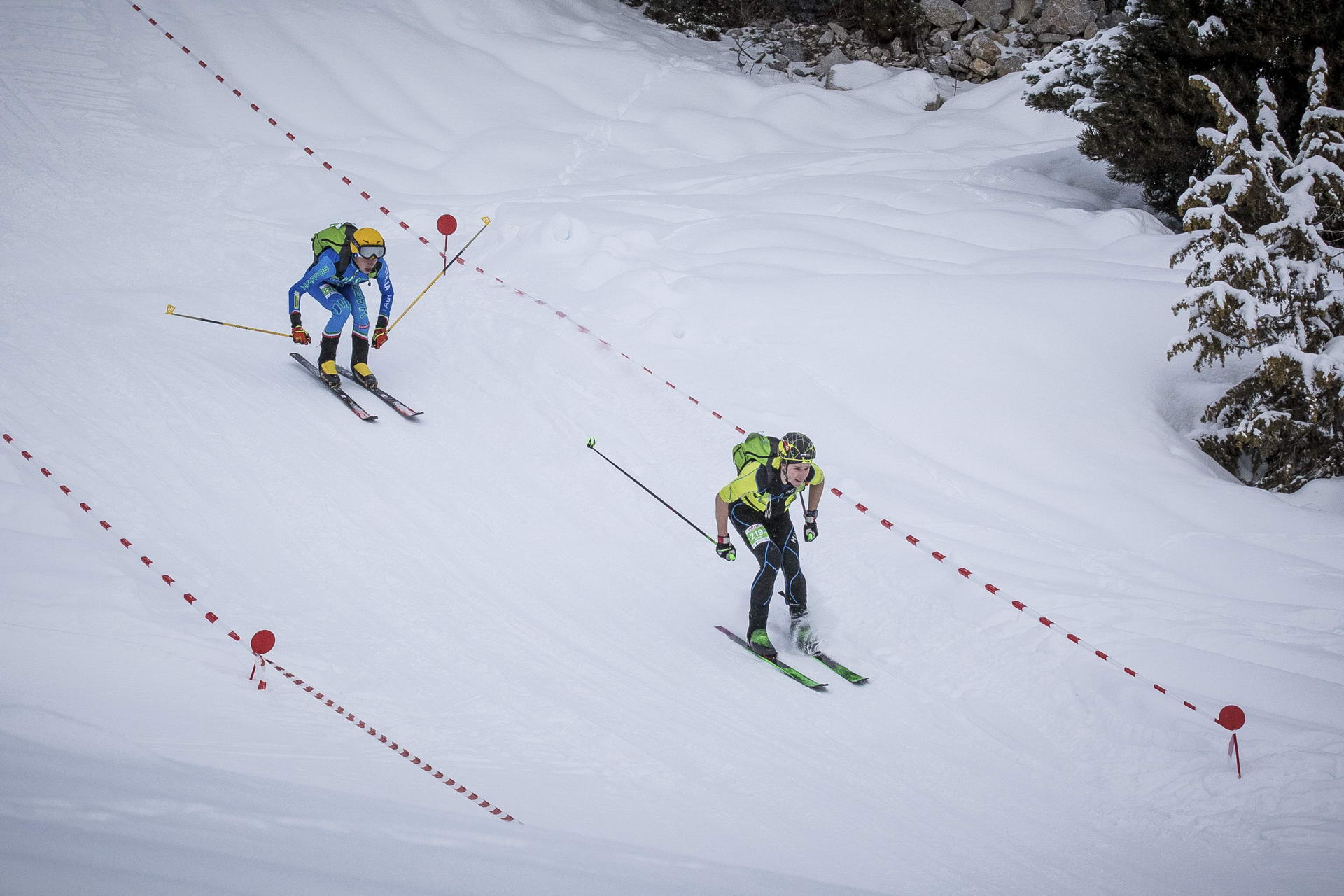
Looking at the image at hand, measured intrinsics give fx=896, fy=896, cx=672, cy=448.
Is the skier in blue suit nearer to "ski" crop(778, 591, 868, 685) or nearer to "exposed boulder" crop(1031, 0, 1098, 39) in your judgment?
"ski" crop(778, 591, 868, 685)

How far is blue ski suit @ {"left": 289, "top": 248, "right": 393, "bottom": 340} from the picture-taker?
877 cm

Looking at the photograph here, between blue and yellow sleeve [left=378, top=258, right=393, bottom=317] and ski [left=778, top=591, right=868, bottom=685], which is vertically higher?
A: blue and yellow sleeve [left=378, top=258, right=393, bottom=317]

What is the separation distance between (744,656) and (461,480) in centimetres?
323

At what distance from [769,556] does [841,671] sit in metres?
0.89

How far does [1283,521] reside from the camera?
7176 millimetres

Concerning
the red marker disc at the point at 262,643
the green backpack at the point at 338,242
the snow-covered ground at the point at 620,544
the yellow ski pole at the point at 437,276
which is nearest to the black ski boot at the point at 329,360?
the snow-covered ground at the point at 620,544

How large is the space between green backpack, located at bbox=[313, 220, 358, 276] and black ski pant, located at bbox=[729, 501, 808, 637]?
496 centimetres

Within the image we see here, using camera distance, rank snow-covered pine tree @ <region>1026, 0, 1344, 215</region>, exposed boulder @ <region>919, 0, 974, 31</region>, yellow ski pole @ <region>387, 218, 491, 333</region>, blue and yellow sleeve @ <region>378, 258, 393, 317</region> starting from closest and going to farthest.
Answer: blue and yellow sleeve @ <region>378, 258, 393, 317</region>
yellow ski pole @ <region>387, 218, 491, 333</region>
snow-covered pine tree @ <region>1026, 0, 1344, 215</region>
exposed boulder @ <region>919, 0, 974, 31</region>

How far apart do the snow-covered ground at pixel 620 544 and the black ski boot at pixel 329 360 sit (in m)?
0.30

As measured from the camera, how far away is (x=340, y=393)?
9.09 meters

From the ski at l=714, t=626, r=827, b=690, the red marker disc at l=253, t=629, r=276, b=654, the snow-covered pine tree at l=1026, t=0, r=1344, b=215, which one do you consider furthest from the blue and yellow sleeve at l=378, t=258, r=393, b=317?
the snow-covered pine tree at l=1026, t=0, r=1344, b=215

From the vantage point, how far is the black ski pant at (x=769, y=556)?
6.05 meters

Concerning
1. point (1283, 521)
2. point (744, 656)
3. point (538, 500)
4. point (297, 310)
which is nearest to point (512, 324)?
point (297, 310)

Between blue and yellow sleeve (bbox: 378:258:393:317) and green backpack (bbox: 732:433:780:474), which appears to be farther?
blue and yellow sleeve (bbox: 378:258:393:317)
